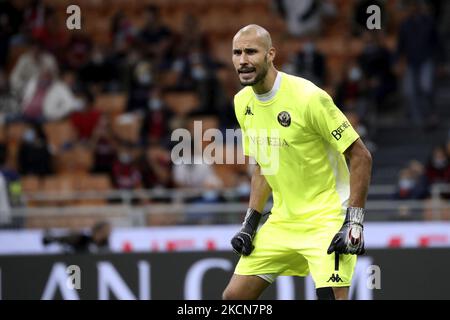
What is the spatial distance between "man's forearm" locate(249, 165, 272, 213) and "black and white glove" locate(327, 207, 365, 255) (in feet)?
2.87

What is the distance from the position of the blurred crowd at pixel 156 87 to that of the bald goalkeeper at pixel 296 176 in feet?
22.4

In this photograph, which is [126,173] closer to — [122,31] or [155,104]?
[155,104]

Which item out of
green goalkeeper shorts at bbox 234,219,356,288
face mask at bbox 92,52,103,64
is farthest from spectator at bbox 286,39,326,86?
green goalkeeper shorts at bbox 234,219,356,288

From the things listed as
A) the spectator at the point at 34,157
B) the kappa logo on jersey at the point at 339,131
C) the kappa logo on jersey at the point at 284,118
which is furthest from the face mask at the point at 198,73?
the kappa logo on jersey at the point at 339,131

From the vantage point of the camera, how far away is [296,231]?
756 cm

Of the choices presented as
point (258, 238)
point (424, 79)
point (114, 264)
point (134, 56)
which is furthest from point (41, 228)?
point (258, 238)

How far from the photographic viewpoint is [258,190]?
790cm

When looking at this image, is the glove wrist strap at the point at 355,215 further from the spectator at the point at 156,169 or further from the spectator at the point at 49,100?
the spectator at the point at 49,100

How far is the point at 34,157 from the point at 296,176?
8802 mm

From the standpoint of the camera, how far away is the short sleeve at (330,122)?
718 cm

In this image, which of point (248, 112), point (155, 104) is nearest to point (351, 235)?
point (248, 112)

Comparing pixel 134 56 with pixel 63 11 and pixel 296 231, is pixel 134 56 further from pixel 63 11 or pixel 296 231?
pixel 296 231

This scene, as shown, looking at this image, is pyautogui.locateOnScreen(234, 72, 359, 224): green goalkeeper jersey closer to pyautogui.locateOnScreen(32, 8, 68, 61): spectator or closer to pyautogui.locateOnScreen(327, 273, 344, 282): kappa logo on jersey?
pyautogui.locateOnScreen(327, 273, 344, 282): kappa logo on jersey

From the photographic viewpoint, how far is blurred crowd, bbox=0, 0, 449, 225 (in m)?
15.7
